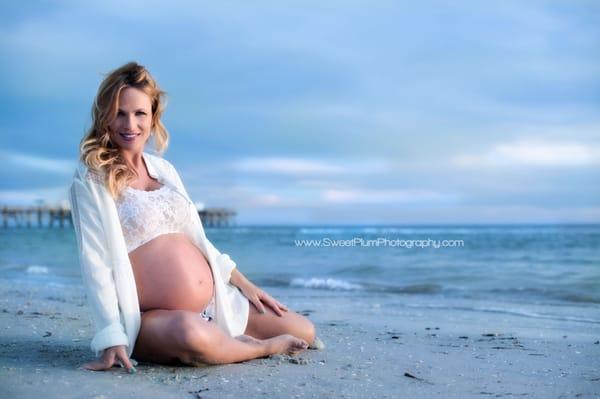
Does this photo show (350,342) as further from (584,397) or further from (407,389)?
(584,397)

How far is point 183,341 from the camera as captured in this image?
338 centimetres

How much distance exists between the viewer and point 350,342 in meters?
4.76

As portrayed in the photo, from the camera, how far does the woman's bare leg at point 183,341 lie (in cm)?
338

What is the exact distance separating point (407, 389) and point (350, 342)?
1.51m

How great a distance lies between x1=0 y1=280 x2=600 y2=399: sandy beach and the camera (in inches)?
123

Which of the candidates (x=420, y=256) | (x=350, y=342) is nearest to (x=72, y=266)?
(x=420, y=256)

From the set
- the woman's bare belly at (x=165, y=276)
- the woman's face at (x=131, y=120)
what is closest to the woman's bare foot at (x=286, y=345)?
the woman's bare belly at (x=165, y=276)

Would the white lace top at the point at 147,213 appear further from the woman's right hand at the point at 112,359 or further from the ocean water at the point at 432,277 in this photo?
the ocean water at the point at 432,277

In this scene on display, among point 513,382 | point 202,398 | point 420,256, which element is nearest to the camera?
point 202,398

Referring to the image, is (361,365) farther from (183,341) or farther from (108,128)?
(108,128)

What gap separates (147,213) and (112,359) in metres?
0.80

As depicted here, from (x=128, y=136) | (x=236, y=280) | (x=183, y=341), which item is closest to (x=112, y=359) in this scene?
(x=183, y=341)

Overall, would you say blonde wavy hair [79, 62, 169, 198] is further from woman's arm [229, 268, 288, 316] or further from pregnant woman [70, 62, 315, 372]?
woman's arm [229, 268, 288, 316]

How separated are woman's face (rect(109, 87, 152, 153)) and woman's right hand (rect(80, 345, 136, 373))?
112cm
